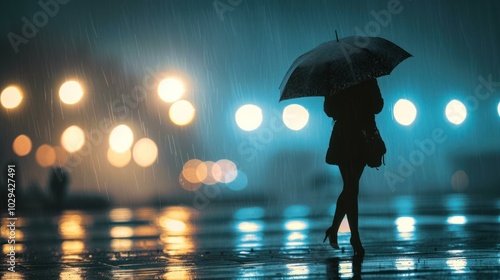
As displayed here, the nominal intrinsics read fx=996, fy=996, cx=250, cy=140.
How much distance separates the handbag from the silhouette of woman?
37mm

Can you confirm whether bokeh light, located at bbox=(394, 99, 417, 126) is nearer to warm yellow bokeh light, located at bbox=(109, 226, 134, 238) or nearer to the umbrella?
warm yellow bokeh light, located at bbox=(109, 226, 134, 238)

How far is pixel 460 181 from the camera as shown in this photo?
62.1 meters

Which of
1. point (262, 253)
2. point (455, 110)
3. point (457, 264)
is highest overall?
point (455, 110)

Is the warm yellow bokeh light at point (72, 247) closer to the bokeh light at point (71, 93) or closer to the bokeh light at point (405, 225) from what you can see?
the bokeh light at point (405, 225)

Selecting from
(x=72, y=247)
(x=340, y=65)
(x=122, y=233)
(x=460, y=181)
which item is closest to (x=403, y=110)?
(x=122, y=233)

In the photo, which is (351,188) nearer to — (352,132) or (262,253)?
(352,132)

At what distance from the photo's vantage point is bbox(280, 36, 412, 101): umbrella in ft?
32.5

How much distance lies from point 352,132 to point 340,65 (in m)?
0.76

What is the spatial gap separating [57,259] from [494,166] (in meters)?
49.3

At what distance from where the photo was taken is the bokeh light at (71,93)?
40.1 m

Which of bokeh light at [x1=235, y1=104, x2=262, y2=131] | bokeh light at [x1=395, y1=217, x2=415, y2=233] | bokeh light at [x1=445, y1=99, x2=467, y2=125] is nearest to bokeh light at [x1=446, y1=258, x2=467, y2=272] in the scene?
bokeh light at [x1=395, y1=217, x2=415, y2=233]

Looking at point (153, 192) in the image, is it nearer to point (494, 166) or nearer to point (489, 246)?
point (494, 166)

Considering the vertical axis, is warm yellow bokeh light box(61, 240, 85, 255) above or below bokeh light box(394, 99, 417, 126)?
below

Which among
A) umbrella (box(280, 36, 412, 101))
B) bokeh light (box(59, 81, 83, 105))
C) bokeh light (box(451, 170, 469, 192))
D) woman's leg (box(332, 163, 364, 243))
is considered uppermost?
bokeh light (box(451, 170, 469, 192))
